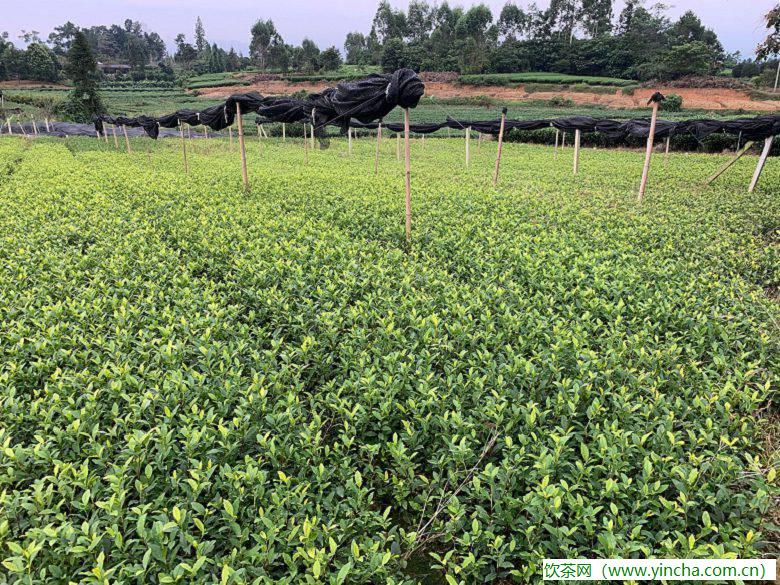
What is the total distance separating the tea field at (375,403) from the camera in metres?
2.26

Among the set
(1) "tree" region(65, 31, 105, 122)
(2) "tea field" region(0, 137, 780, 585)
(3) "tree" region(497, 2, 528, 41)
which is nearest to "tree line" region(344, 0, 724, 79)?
(3) "tree" region(497, 2, 528, 41)

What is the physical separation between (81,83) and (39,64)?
35.6 meters

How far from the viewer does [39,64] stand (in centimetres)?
6431

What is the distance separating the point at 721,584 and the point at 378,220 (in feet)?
21.7

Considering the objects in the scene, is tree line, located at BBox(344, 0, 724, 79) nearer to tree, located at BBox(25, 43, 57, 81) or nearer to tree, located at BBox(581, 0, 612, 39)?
tree, located at BBox(581, 0, 612, 39)

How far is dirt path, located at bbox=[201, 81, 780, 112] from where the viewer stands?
4491cm

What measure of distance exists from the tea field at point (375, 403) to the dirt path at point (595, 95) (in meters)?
50.2

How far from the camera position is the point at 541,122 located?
1770 cm

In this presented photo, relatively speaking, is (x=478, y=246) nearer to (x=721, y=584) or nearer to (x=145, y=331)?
(x=145, y=331)

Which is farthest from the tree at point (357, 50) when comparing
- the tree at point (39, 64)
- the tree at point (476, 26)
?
the tree at point (39, 64)

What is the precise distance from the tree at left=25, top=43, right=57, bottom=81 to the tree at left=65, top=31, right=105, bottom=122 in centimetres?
3343

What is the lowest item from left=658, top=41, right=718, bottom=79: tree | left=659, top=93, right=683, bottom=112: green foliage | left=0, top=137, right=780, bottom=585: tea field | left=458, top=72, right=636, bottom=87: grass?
left=0, top=137, right=780, bottom=585: tea field

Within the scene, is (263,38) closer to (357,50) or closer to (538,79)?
(357,50)

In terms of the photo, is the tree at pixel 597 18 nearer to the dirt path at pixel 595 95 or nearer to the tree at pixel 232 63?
the dirt path at pixel 595 95
